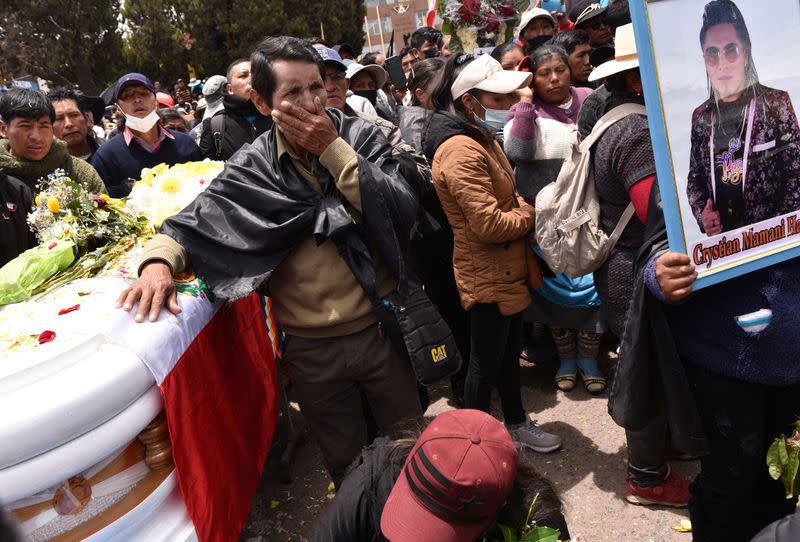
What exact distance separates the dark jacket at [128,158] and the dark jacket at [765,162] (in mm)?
3103

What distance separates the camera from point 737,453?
1.86 meters

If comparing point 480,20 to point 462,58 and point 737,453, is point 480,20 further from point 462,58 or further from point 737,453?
point 737,453

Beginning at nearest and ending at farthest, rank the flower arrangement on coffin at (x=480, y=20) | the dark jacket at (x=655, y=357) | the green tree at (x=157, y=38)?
the dark jacket at (x=655, y=357) → the flower arrangement on coffin at (x=480, y=20) → the green tree at (x=157, y=38)

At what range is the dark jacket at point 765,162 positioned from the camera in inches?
62.9

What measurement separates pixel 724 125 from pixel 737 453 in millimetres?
946

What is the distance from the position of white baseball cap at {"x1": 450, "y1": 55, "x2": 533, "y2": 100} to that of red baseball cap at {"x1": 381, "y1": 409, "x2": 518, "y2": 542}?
5.50 feet

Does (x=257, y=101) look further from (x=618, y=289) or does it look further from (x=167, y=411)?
(x=618, y=289)

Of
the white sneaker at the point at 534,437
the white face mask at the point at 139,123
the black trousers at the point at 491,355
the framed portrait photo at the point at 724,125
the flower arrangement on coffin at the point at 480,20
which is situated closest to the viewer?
the framed portrait photo at the point at 724,125

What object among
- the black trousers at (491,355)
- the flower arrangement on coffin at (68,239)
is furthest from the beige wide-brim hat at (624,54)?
the flower arrangement on coffin at (68,239)

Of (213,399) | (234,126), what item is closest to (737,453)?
(213,399)

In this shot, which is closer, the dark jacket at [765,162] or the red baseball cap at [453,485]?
the red baseball cap at [453,485]

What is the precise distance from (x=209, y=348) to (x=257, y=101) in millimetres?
881

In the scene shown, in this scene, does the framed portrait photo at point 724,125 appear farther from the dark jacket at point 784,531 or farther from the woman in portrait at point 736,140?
the dark jacket at point 784,531

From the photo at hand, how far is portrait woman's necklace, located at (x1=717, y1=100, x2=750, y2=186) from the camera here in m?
1.62
